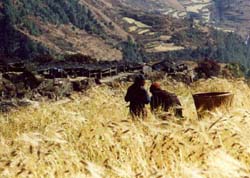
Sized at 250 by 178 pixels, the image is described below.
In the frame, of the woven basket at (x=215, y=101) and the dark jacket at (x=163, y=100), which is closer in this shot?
the woven basket at (x=215, y=101)

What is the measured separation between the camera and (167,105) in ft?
35.4

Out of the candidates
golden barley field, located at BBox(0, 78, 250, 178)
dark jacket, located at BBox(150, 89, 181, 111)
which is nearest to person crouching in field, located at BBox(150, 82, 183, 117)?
dark jacket, located at BBox(150, 89, 181, 111)

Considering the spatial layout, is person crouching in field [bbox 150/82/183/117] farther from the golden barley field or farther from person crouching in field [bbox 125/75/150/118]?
the golden barley field

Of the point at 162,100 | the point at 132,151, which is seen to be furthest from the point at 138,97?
the point at 132,151

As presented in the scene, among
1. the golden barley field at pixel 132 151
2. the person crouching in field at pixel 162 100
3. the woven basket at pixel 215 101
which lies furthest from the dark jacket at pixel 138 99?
the golden barley field at pixel 132 151

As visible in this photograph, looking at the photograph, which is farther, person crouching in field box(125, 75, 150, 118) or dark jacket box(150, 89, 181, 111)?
person crouching in field box(125, 75, 150, 118)

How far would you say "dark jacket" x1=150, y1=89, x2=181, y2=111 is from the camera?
1064 cm

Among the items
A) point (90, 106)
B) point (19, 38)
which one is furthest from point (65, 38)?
point (90, 106)

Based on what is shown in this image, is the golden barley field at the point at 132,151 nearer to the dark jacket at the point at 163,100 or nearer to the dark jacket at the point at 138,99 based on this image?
the dark jacket at the point at 163,100

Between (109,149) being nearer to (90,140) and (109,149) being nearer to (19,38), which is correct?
(90,140)

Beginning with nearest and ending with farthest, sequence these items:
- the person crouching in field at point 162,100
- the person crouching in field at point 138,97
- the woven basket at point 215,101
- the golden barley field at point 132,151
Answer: the golden barley field at point 132,151 → the woven basket at point 215,101 → the person crouching in field at point 162,100 → the person crouching in field at point 138,97

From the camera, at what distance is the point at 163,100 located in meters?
10.9

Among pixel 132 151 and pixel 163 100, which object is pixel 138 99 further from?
pixel 132 151

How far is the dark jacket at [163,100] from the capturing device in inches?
419
